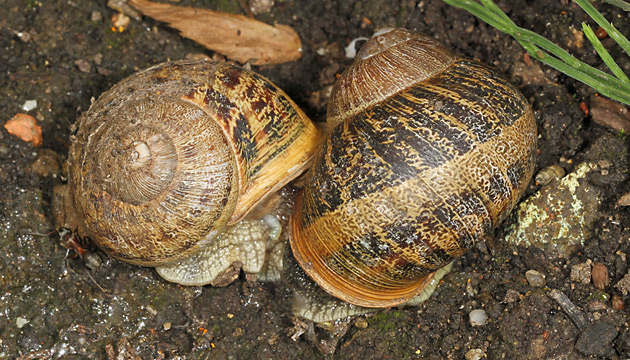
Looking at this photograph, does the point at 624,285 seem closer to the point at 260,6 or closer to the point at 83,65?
the point at 260,6

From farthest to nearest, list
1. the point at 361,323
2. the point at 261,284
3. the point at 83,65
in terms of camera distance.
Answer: the point at 83,65 < the point at 261,284 < the point at 361,323

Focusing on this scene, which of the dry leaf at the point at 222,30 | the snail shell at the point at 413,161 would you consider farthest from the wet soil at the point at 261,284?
the snail shell at the point at 413,161

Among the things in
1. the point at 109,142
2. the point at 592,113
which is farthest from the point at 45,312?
the point at 592,113

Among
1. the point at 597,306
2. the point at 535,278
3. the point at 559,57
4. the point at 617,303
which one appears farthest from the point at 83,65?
the point at 617,303

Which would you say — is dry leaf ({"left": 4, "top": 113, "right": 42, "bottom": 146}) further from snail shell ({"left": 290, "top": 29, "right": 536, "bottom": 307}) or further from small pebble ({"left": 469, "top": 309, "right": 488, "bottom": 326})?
small pebble ({"left": 469, "top": 309, "right": 488, "bottom": 326})

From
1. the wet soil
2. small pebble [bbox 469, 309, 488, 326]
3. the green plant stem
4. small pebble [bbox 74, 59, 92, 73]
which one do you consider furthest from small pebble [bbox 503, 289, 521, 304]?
small pebble [bbox 74, 59, 92, 73]

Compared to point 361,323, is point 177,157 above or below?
above

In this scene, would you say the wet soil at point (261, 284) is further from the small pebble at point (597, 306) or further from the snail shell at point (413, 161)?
the snail shell at point (413, 161)
